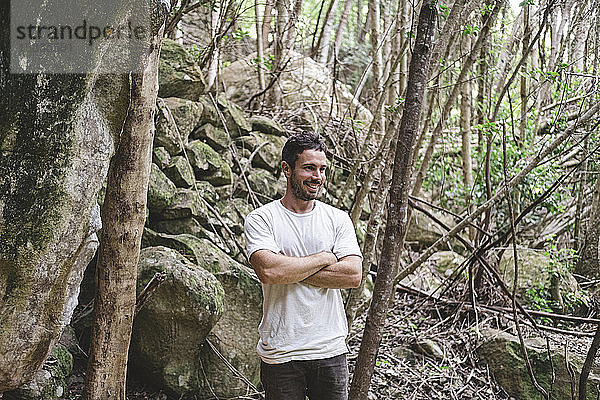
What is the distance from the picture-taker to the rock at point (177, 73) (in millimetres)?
6000

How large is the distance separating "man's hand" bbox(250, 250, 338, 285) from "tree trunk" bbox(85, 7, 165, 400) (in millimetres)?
1044

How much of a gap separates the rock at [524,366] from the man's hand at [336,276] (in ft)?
9.95

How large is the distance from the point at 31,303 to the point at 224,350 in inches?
81.5

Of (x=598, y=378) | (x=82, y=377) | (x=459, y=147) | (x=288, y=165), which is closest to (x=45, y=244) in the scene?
(x=288, y=165)

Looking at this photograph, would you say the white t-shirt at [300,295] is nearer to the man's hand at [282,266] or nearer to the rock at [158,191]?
the man's hand at [282,266]

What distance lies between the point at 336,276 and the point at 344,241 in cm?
25

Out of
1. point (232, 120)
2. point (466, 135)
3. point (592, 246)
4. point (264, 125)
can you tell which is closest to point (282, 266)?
point (232, 120)

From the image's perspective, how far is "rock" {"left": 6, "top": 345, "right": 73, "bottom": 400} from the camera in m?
3.76

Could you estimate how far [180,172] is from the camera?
5.71m

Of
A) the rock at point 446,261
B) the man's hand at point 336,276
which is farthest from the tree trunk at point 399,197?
the rock at point 446,261

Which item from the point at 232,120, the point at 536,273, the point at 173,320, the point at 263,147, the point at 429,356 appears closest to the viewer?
the point at 173,320

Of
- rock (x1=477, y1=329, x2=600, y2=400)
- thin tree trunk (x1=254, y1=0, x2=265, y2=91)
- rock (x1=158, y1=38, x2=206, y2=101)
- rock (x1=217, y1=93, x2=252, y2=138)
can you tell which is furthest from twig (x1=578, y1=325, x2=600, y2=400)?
thin tree trunk (x1=254, y1=0, x2=265, y2=91)

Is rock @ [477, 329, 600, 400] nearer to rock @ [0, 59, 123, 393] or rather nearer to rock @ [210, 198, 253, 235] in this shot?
rock @ [210, 198, 253, 235]

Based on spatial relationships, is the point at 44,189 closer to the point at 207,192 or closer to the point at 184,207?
the point at 184,207
